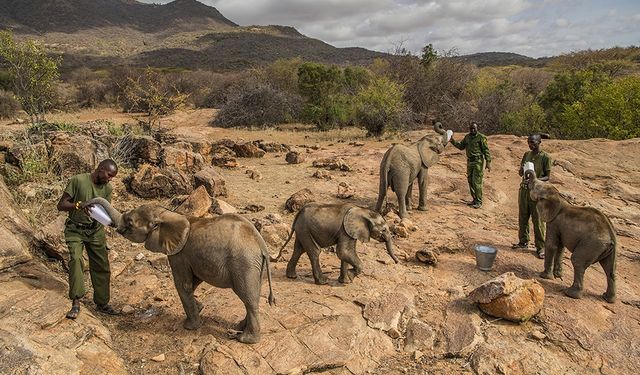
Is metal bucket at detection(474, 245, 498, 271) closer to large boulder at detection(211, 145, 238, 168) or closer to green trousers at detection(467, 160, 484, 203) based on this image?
green trousers at detection(467, 160, 484, 203)

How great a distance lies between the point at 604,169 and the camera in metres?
12.6

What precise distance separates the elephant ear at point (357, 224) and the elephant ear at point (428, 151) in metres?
4.22

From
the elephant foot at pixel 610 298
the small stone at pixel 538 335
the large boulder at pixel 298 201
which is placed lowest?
the small stone at pixel 538 335

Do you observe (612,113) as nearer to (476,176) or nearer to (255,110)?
(476,176)

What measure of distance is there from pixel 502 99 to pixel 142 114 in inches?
853

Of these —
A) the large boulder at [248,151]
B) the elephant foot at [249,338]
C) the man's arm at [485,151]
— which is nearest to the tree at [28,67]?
the large boulder at [248,151]

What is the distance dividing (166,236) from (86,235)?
3.61ft

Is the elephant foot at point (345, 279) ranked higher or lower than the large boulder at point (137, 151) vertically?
lower

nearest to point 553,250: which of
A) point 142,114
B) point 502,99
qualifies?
point 502,99

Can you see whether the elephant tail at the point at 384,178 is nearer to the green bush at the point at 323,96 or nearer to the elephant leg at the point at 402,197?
the elephant leg at the point at 402,197

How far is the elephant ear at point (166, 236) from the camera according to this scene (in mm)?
4301

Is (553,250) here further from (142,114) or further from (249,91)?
(142,114)

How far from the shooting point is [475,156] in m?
9.65

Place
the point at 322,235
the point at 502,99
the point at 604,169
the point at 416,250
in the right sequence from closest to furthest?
the point at 322,235, the point at 416,250, the point at 604,169, the point at 502,99
